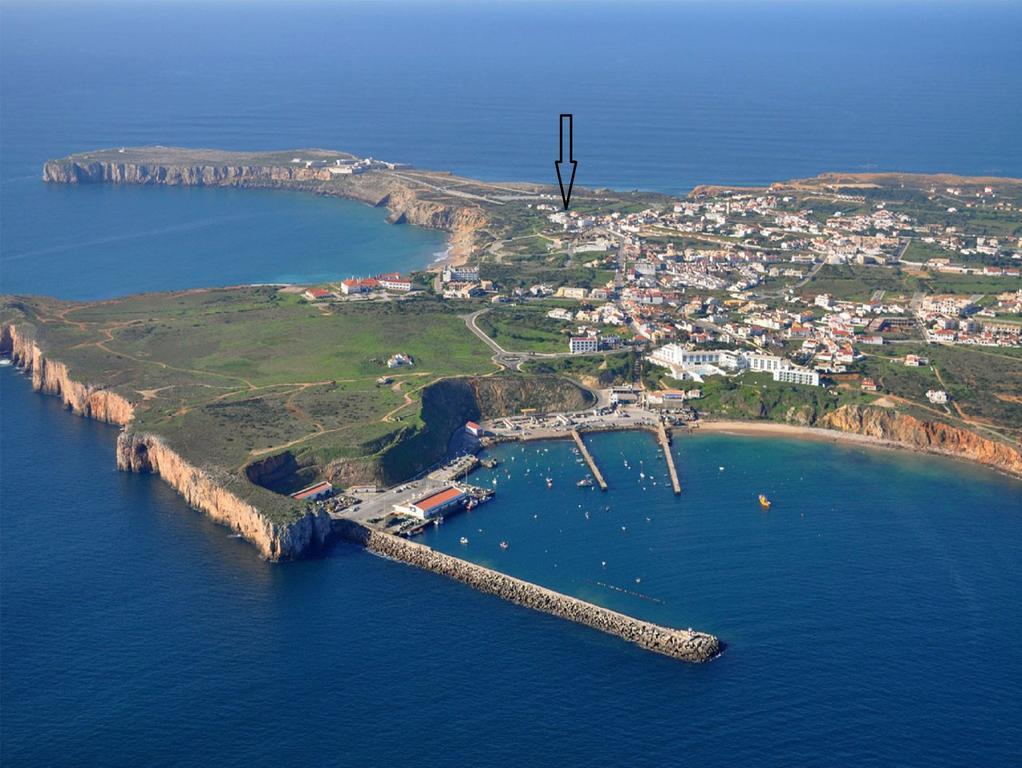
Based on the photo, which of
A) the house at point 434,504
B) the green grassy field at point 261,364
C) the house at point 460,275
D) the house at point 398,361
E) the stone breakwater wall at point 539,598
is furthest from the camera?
the house at point 460,275

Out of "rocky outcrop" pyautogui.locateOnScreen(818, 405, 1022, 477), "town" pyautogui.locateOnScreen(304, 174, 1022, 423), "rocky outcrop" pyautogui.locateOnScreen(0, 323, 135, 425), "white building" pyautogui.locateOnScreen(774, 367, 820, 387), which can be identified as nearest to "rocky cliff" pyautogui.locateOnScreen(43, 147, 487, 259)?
"town" pyautogui.locateOnScreen(304, 174, 1022, 423)

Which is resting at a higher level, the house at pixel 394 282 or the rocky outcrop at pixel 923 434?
the house at pixel 394 282

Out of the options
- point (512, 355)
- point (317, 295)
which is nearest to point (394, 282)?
point (317, 295)

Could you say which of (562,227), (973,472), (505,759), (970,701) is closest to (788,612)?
(970,701)

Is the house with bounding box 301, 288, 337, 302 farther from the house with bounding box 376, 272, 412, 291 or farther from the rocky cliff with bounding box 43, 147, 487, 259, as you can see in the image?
the rocky cliff with bounding box 43, 147, 487, 259

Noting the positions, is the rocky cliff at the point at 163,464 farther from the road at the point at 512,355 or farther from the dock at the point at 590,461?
the road at the point at 512,355

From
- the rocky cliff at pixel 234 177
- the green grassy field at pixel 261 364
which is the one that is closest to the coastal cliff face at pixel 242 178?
the rocky cliff at pixel 234 177
